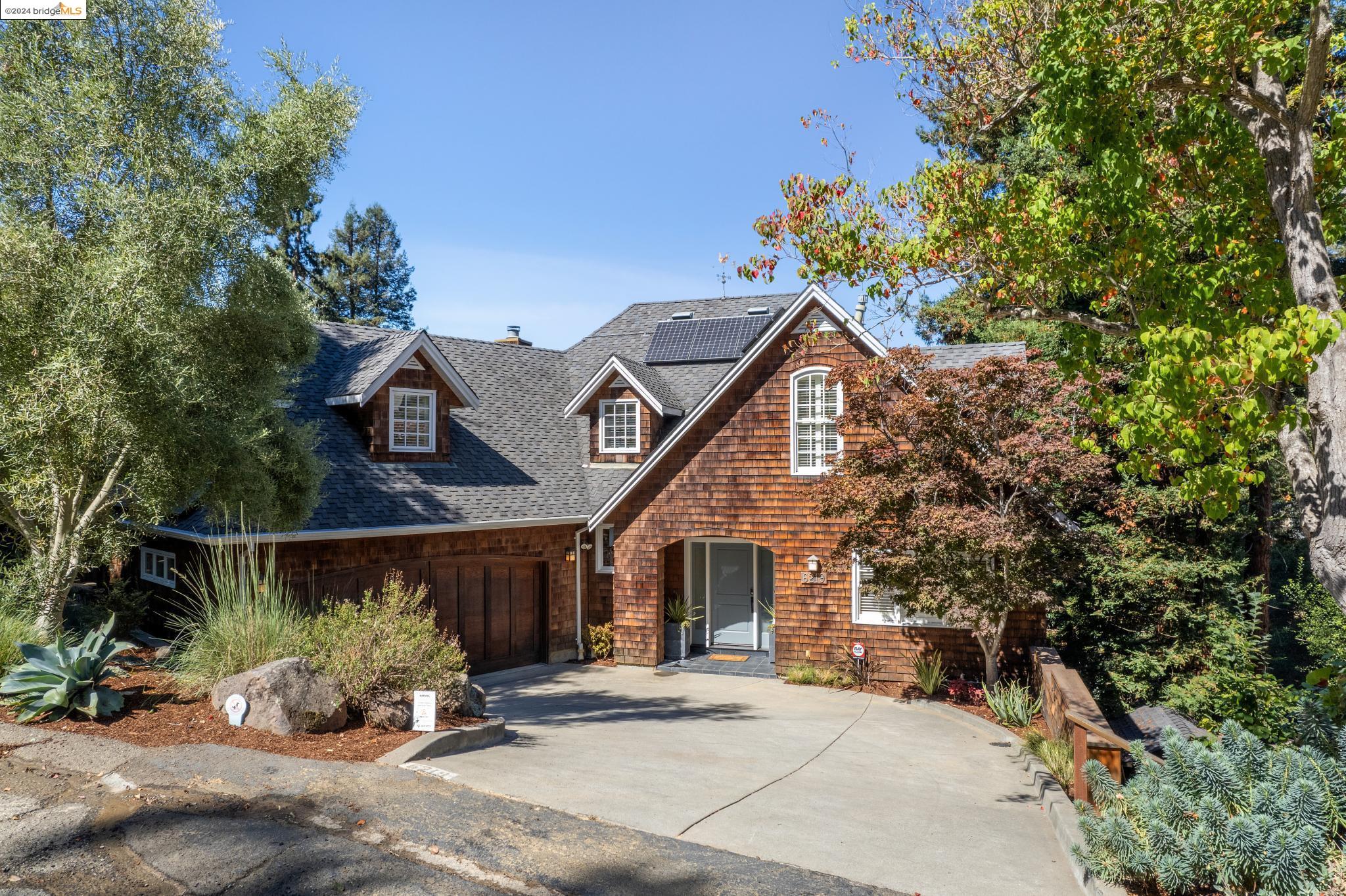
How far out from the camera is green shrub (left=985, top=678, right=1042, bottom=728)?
12.5m

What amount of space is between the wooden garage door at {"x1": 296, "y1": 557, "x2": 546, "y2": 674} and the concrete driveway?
2.10 m

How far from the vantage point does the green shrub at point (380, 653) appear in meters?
9.03

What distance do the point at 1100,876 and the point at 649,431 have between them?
14055 mm

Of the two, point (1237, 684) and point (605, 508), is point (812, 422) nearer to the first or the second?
point (605, 508)

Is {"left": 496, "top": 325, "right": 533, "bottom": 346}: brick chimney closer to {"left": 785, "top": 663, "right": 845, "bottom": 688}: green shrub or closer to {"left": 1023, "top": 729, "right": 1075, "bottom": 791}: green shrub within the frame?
{"left": 785, "top": 663, "right": 845, "bottom": 688}: green shrub

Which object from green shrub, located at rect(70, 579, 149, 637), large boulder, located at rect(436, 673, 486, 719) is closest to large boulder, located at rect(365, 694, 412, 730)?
large boulder, located at rect(436, 673, 486, 719)

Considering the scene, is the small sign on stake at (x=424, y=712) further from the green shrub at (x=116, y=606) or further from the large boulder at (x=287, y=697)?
the green shrub at (x=116, y=606)

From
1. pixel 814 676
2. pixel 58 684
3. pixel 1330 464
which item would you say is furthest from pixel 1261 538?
pixel 58 684

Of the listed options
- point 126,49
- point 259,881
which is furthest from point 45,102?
point 259,881

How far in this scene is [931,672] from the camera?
48.1ft

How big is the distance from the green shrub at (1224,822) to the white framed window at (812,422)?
9.99 m

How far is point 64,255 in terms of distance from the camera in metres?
9.09

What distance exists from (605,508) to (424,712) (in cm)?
911

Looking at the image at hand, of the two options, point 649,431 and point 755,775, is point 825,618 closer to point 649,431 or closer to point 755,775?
point 649,431
